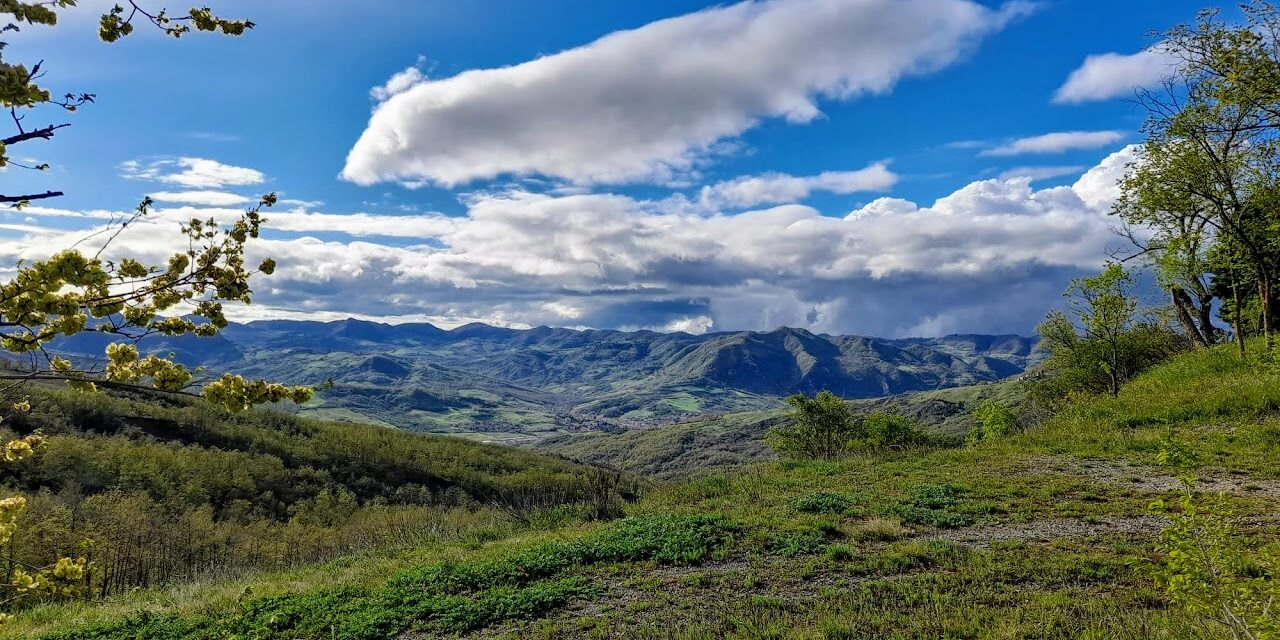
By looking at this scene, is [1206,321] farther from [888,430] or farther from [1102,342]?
[888,430]

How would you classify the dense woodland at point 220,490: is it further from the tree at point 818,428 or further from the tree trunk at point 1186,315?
the tree trunk at point 1186,315

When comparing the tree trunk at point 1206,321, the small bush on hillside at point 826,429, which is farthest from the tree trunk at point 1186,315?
the small bush on hillside at point 826,429

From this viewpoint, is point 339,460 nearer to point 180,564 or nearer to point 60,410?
point 60,410

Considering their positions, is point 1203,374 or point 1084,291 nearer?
point 1203,374

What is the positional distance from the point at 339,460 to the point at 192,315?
8472 centimetres

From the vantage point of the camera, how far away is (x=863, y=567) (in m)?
11.8

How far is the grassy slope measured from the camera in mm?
9234

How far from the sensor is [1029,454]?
23.2m

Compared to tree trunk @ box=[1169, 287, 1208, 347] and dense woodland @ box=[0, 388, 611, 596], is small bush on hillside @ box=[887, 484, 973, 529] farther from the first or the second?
tree trunk @ box=[1169, 287, 1208, 347]

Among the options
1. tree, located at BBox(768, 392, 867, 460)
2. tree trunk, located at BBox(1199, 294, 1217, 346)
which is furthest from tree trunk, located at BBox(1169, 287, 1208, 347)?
tree, located at BBox(768, 392, 867, 460)

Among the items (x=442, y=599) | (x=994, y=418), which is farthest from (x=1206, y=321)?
(x=442, y=599)

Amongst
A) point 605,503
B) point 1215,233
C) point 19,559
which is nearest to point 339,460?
point 19,559

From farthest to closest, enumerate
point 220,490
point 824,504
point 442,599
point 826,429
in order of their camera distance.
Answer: point 826,429 < point 220,490 < point 824,504 < point 442,599

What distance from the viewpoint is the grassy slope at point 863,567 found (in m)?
9.23
